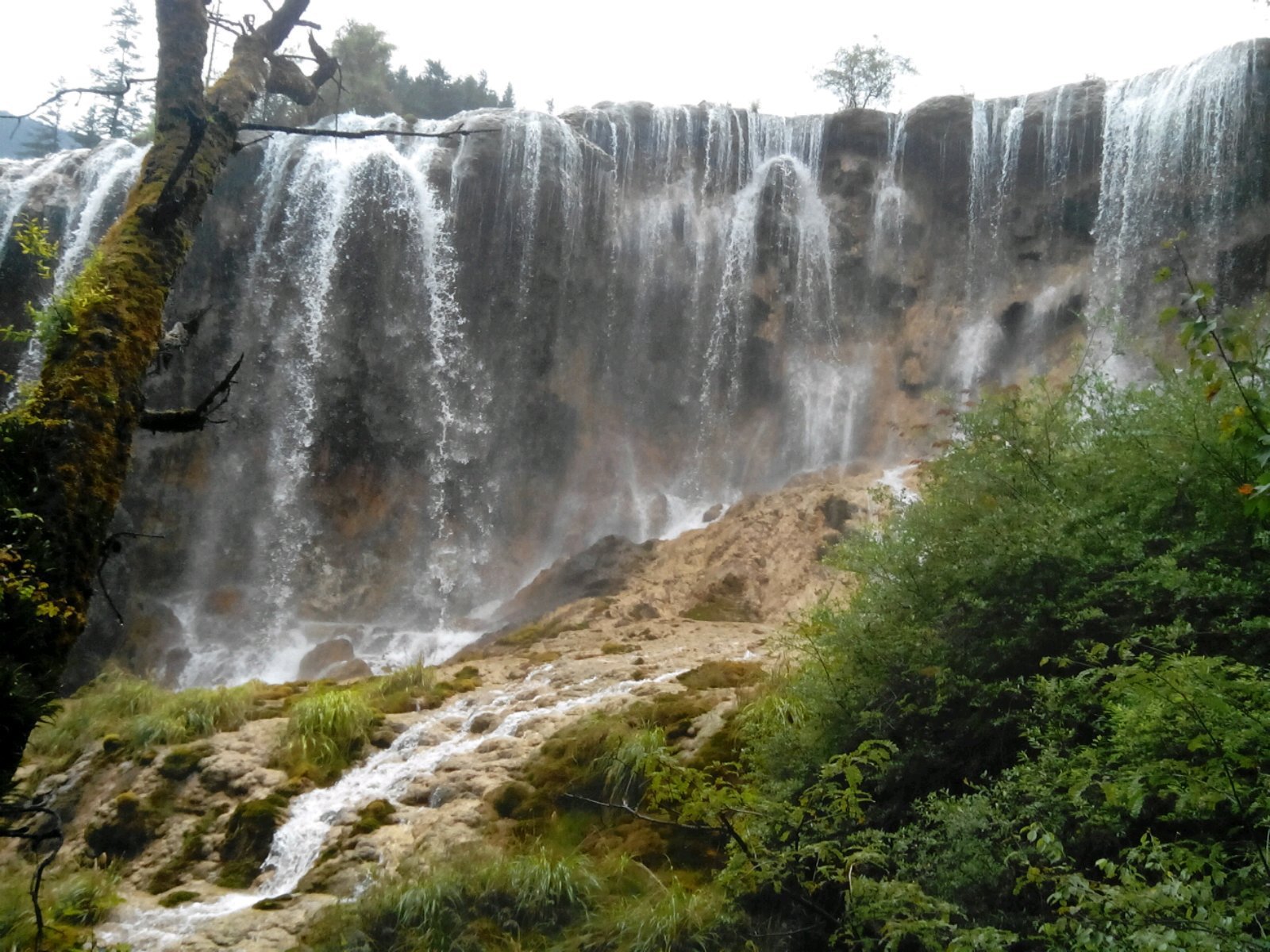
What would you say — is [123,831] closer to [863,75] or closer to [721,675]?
[721,675]

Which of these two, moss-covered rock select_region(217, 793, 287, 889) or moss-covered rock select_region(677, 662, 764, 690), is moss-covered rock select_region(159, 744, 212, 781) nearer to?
moss-covered rock select_region(217, 793, 287, 889)

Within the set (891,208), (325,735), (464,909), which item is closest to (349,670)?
(325,735)

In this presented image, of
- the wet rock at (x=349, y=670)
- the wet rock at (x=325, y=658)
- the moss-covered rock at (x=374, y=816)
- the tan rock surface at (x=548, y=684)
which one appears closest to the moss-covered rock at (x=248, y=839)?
the tan rock surface at (x=548, y=684)

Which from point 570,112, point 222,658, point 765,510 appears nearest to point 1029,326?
point 765,510

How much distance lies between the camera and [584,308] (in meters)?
22.4

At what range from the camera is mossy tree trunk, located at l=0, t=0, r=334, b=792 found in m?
2.94

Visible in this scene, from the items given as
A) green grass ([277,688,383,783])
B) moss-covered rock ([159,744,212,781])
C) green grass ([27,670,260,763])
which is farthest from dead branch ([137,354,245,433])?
green grass ([27,670,260,763])

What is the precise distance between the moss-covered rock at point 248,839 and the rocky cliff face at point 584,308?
32.4 feet

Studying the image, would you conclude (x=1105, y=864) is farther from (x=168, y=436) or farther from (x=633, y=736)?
(x=168, y=436)

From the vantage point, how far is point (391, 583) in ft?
63.3

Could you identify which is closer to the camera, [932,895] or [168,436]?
[932,895]

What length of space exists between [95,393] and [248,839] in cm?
522

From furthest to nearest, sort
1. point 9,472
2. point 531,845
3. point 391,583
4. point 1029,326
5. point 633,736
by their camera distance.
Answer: point 1029,326 → point 391,583 → point 633,736 → point 531,845 → point 9,472

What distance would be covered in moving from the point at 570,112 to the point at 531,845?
21.1 metres
